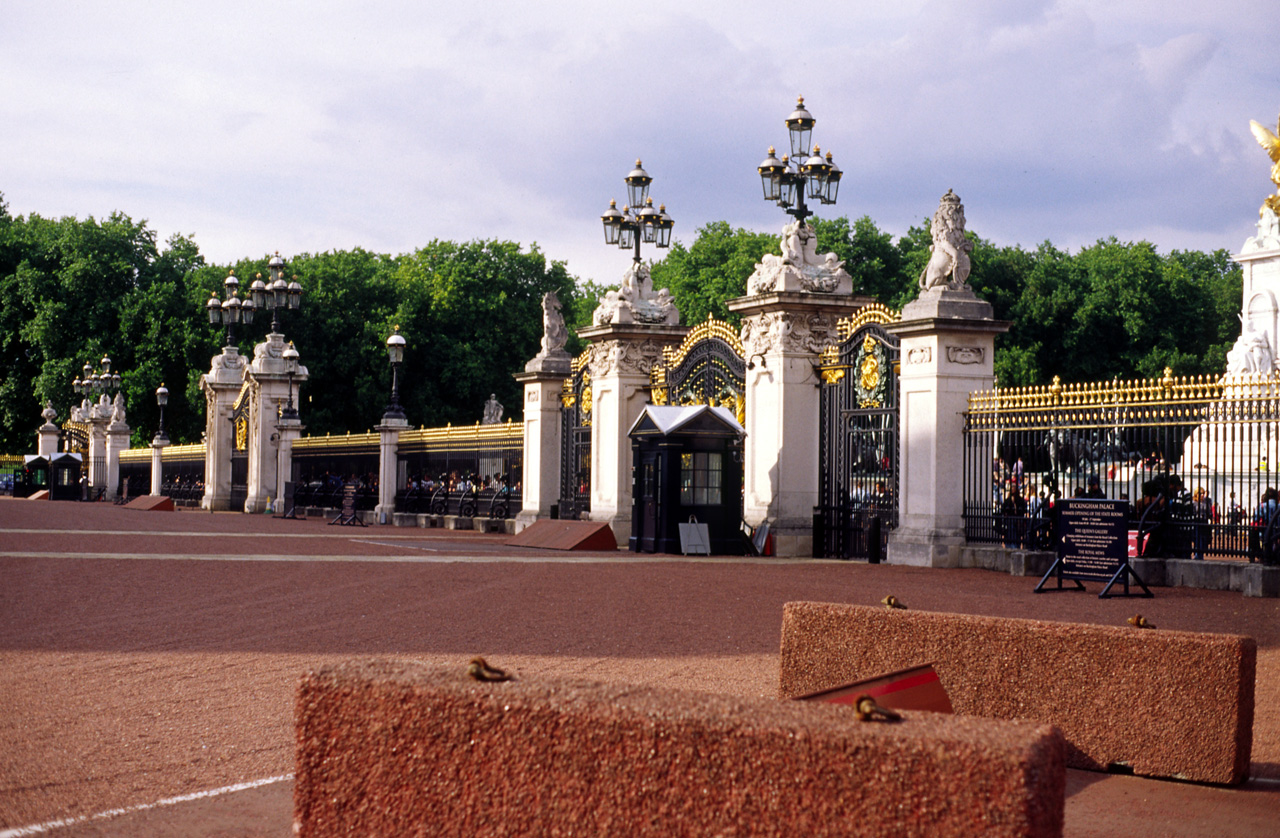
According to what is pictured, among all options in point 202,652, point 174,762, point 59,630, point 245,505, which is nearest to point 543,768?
point 174,762

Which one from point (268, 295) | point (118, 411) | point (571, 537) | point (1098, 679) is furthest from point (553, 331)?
point (118, 411)

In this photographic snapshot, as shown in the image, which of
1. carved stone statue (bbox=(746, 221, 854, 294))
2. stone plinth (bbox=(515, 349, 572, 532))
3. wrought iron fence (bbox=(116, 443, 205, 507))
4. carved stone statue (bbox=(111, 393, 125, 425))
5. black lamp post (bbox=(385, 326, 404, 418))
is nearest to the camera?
carved stone statue (bbox=(746, 221, 854, 294))

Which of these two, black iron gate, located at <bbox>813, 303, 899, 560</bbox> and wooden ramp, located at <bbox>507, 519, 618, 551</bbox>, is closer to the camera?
black iron gate, located at <bbox>813, 303, 899, 560</bbox>

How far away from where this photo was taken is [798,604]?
613 centimetres

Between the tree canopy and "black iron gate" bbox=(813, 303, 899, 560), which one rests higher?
the tree canopy

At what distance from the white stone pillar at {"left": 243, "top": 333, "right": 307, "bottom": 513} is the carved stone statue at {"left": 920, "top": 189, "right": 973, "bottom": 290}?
23.4 metres

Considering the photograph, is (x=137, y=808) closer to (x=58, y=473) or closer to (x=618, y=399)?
(x=618, y=399)

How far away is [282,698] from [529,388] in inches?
714

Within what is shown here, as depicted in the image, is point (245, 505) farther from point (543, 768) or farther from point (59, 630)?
point (543, 768)

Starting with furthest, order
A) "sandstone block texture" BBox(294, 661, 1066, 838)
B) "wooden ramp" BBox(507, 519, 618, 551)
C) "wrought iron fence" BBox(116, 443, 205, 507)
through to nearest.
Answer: "wrought iron fence" BBox(116, 443, 205, 507)
"wooden ramp" BBox(507, 519, 618, 551)
"sandstone block texture" BBox(294, 661, 1066, 838)

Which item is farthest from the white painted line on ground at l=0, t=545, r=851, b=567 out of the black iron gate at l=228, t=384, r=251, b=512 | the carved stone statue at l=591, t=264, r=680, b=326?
the black iron gate at l=228, t=384, r=251, b=512

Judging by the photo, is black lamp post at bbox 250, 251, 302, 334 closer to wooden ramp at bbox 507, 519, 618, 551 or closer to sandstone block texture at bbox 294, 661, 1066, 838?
wooden ramp at bbox 507, 519, 618, 551

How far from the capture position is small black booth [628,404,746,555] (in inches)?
776

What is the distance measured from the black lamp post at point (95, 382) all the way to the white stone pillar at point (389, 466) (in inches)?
980
